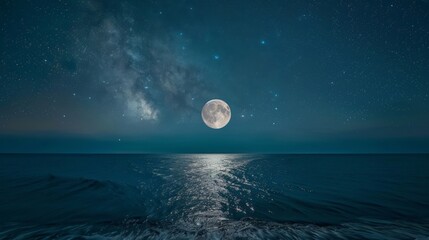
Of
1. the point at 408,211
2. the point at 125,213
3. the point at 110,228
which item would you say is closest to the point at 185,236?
the point at 110,228

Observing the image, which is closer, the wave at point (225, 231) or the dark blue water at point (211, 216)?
the wave at point (225, 231)

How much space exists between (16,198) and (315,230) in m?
22.0

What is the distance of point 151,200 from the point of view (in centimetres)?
1554

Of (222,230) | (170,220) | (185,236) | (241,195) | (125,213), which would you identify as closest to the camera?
(185,236)

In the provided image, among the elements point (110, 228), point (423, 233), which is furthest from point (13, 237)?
point (423, 233)

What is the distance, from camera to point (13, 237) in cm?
844

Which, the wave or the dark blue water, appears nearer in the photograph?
the wave

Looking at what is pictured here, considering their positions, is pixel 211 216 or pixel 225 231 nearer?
pixel 225 231

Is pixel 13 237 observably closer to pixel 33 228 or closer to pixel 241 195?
pixel 33 228

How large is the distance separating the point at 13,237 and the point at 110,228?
370 cm

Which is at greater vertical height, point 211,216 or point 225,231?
point 225,231

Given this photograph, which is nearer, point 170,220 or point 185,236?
point 185,236

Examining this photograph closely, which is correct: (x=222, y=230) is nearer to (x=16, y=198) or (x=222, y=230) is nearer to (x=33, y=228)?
(x=33, y=228)

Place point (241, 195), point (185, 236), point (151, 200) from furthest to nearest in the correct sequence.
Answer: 1. point (241, 195)
2. point (151, 200)
3. point (185, 236)
